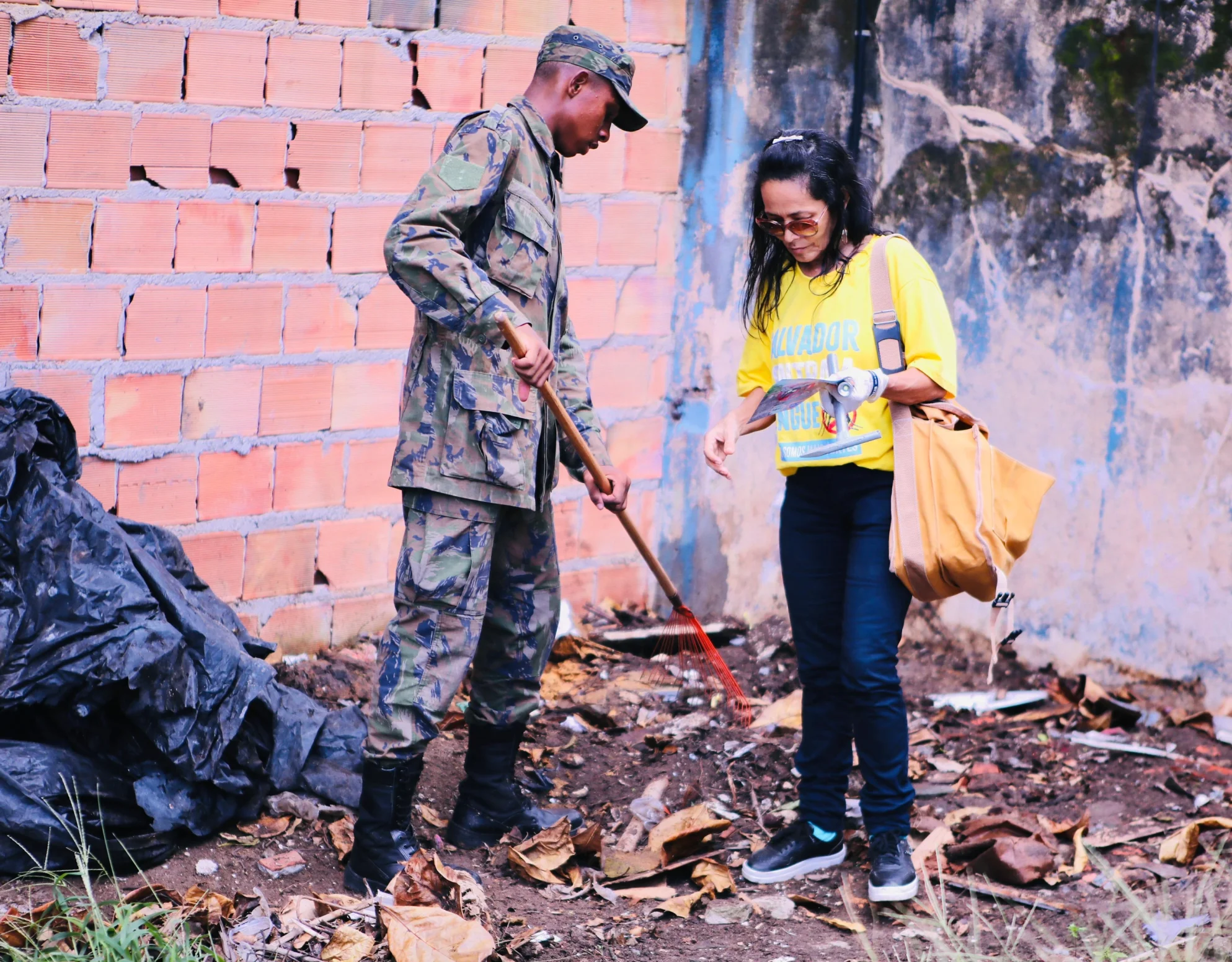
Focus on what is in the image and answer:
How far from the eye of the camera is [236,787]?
330 centimetres

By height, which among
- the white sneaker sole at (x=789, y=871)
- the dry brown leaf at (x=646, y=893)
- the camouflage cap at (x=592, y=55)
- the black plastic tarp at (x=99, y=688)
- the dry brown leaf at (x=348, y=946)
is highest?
the camouflage cap at (x=592, y=55)

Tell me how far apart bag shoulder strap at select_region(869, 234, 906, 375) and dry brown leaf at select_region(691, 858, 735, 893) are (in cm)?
134

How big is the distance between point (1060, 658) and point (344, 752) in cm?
260

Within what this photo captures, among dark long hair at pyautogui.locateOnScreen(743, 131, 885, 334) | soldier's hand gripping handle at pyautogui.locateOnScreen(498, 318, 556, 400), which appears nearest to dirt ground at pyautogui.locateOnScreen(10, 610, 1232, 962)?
soldier's hand gripping handle at pyautogui.locateOnScreen(498, 318, 556, 400)

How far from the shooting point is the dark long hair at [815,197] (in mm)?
3135

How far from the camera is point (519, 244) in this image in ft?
10.3

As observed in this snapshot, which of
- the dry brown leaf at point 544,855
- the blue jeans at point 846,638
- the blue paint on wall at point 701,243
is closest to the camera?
the blue jeans at point 846,638

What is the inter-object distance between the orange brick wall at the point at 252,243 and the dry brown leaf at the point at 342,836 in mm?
1096

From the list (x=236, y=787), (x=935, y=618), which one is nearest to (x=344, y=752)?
(x=236, y=787)

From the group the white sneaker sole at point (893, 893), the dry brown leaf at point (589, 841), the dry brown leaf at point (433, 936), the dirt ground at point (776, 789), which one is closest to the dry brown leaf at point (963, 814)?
the dirt ground at point (776, 789)

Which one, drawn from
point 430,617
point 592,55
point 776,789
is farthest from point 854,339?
point 776,789

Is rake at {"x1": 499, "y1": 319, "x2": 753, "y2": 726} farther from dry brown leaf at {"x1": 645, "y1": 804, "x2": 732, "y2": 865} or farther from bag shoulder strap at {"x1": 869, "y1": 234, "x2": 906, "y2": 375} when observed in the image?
bag shoulder strap at {"x1": 869, "y1": 234, "x2": 906, "y2": 375}

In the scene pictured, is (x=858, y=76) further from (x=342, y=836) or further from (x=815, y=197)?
(x=342, y=836)

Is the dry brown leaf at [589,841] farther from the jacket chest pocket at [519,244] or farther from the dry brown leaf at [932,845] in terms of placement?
the jacket chest pocket at [519,244]
